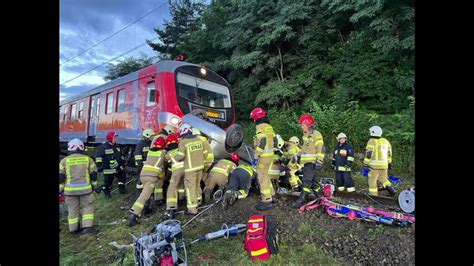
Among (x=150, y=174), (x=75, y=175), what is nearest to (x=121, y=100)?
(x=150, y=174)

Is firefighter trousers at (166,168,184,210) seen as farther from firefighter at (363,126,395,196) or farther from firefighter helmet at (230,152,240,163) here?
firefighter at (363,126,395,196)

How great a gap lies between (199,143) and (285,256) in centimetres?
247

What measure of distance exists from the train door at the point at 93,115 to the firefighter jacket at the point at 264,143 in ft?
23.2

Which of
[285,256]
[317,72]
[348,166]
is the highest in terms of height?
[317,72]

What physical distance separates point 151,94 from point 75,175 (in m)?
3.12

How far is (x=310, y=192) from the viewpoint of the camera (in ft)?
17.4

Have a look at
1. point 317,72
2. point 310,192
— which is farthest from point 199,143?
point 317,72

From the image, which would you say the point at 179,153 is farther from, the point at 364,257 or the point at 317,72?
the point at 317,72

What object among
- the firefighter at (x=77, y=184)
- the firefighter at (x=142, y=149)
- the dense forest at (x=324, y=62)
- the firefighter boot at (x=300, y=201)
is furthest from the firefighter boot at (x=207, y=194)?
the dense forest at (x=324, y=62)

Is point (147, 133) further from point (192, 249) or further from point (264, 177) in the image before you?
point (192, 249)

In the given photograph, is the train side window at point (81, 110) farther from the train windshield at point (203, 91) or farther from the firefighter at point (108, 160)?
the train windshield at point (203, 91)

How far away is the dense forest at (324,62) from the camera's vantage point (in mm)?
9922

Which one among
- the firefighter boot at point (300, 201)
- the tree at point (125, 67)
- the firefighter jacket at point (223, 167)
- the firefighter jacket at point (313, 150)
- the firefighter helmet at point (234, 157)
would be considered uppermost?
the tree at point (125, 67)

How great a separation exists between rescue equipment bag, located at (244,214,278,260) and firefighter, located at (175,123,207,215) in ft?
5.38
